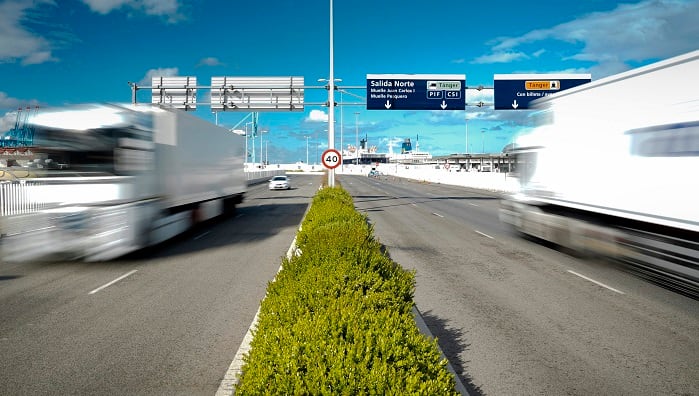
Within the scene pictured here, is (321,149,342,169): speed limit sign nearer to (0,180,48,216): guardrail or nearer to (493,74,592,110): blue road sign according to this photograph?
(0,180,48,216): guardrail

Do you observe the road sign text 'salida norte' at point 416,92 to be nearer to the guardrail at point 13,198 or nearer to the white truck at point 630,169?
the white truck at point 630,169

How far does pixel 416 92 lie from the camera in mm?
29094

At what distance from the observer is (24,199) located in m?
18.1

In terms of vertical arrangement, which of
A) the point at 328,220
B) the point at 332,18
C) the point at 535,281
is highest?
the point at 332,18

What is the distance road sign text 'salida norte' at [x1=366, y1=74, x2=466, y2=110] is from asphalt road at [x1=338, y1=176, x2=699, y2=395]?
1812 cm

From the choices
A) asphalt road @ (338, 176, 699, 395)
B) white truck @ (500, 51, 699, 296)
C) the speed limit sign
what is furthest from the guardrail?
white truck @ (500, 51, 699, 296)

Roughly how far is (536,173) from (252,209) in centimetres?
1586

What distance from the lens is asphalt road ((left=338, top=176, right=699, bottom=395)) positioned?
4.76 metres

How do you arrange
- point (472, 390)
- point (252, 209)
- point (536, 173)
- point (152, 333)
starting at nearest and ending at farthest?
point (472, 390), point (152, 333), point (536, 173), point (252, 209)

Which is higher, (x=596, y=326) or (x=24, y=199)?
(x=24, y=199)

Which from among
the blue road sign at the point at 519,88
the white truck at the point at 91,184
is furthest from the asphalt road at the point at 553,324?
the blue road sign at the point at 519,88

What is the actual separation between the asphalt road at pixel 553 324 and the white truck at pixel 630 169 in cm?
67

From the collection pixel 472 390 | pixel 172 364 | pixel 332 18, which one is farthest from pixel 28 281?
pixel 332 18

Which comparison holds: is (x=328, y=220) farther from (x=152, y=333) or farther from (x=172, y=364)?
(x=172, y=364)
